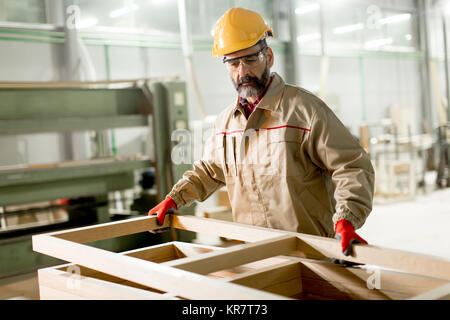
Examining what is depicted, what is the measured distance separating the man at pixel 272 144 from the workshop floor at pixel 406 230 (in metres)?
2.53

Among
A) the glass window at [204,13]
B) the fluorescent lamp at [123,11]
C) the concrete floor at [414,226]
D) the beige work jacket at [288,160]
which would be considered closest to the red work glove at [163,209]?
the beige work jacket at [288,160]

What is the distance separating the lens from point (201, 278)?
124 cm

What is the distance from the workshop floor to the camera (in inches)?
168

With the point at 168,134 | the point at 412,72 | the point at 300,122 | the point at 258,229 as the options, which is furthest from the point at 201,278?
the point at 412,72

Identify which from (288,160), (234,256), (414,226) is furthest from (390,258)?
(414,226)

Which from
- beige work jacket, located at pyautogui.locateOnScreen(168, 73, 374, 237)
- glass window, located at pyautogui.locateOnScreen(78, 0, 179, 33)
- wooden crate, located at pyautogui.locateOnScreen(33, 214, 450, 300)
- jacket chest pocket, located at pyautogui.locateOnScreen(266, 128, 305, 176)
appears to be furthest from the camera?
glass window, located at pyautogui.locateOnScreen(78, 0, 179, 33)

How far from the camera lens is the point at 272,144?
2088 millimetres

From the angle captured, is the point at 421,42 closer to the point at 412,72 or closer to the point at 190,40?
the point at 412,72

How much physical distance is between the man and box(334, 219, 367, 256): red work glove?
0.26m

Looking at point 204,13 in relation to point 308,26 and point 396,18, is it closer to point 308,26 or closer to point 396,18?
point 308,26

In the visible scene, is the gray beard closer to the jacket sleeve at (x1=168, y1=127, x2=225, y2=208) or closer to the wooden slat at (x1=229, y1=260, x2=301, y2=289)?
the jacket sleeve at (x1=168, y1=127, x2=225, y2=208)

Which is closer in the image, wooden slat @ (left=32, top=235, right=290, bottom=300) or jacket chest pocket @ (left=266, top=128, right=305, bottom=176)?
wooden slat @ (left=32, top=235, right=290, bottom=300)

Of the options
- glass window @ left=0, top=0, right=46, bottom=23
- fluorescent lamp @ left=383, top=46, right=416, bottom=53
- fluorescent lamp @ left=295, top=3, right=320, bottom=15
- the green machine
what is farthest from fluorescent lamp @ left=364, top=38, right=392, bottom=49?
the green machine
